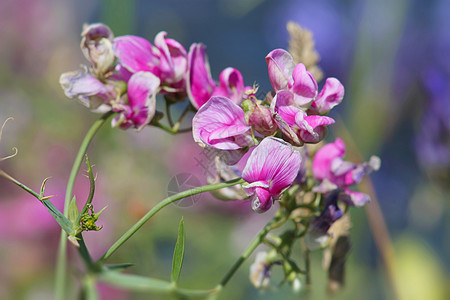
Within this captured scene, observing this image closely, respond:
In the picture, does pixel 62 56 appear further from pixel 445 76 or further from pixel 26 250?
pixel 445 76

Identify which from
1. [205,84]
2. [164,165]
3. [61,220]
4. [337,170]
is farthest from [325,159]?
A: [164,165]

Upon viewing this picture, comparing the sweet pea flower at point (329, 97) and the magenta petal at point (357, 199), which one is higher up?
the sweet pea flower at point (329, 97)

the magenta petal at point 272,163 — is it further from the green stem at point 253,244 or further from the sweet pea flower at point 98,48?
the sweet pea flower at point 98,48

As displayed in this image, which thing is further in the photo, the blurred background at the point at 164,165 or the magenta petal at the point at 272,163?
the blurred background at the point at 164,165

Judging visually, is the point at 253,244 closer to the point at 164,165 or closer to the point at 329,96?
the point at 329,96

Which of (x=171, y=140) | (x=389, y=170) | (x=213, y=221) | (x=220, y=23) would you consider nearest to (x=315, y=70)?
(x=213, y=221)

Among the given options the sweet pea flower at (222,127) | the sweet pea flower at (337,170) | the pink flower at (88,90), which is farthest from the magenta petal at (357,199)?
the pink flower at (88,90)
